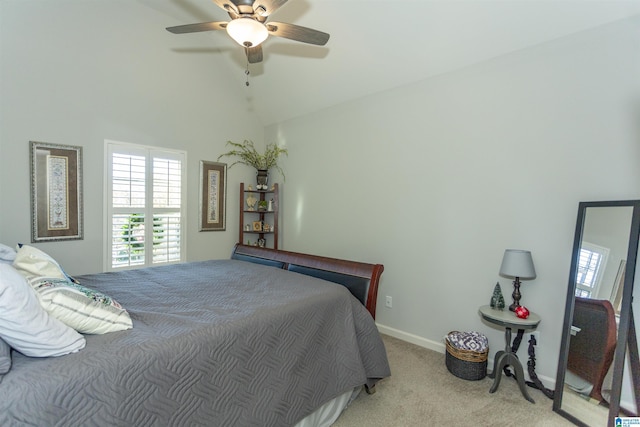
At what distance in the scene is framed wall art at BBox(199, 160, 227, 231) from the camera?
162 inches

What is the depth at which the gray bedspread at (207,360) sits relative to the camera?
3.34ft

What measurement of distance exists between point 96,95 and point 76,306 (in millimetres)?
2906

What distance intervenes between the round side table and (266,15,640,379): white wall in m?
0.27

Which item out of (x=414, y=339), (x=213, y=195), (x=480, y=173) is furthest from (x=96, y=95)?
(x=414, y=339)

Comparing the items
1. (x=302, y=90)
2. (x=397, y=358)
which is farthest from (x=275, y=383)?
(x=302, y=90)

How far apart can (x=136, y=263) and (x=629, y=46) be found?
15.7 ft

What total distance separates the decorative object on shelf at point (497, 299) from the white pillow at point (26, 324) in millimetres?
2673

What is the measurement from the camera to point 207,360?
4.31 feet

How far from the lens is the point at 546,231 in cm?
238

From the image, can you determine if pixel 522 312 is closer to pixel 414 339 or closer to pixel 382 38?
pixel 414 339

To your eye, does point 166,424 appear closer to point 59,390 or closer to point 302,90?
point 59,390

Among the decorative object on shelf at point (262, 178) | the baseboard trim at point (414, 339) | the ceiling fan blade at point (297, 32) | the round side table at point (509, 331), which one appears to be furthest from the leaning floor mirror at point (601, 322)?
the decorative object on shelf at point (262, 178)

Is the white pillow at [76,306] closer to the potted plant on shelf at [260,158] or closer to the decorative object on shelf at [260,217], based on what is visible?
the decorative object on shelf at [260,217]

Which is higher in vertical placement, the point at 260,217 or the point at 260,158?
the point at 260,158
